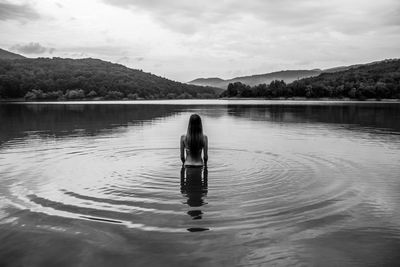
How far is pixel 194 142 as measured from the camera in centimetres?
1467

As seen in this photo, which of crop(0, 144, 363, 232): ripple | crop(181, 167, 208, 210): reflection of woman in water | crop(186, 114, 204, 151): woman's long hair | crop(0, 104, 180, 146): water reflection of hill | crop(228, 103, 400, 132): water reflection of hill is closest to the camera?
crop(0, 144, 363, 232): ripple

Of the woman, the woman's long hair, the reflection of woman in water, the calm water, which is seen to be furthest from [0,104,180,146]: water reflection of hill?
the reflection of woman in water

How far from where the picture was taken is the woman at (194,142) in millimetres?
14352

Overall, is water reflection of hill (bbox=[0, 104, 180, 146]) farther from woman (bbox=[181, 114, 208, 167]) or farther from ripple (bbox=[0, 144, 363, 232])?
woman (bbox=[181, 114, 208, 167])

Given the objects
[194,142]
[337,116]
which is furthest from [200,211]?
[337,116]

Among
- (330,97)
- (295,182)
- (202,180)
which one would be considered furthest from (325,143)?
(330,97)

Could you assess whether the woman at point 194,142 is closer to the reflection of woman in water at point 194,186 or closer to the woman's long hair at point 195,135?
the woman's long hair at point 195,135

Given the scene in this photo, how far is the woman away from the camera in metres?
14.4

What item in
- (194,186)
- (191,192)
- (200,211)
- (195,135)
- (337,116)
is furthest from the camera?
(337,116)

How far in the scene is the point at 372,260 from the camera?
6859 mm

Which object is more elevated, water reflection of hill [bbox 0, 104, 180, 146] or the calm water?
water reflection of hill [bbox 0, 104, 180, 146]

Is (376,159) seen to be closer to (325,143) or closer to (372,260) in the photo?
(325,143)

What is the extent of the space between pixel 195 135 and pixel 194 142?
0.30m

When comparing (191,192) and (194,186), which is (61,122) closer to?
(194,186)
